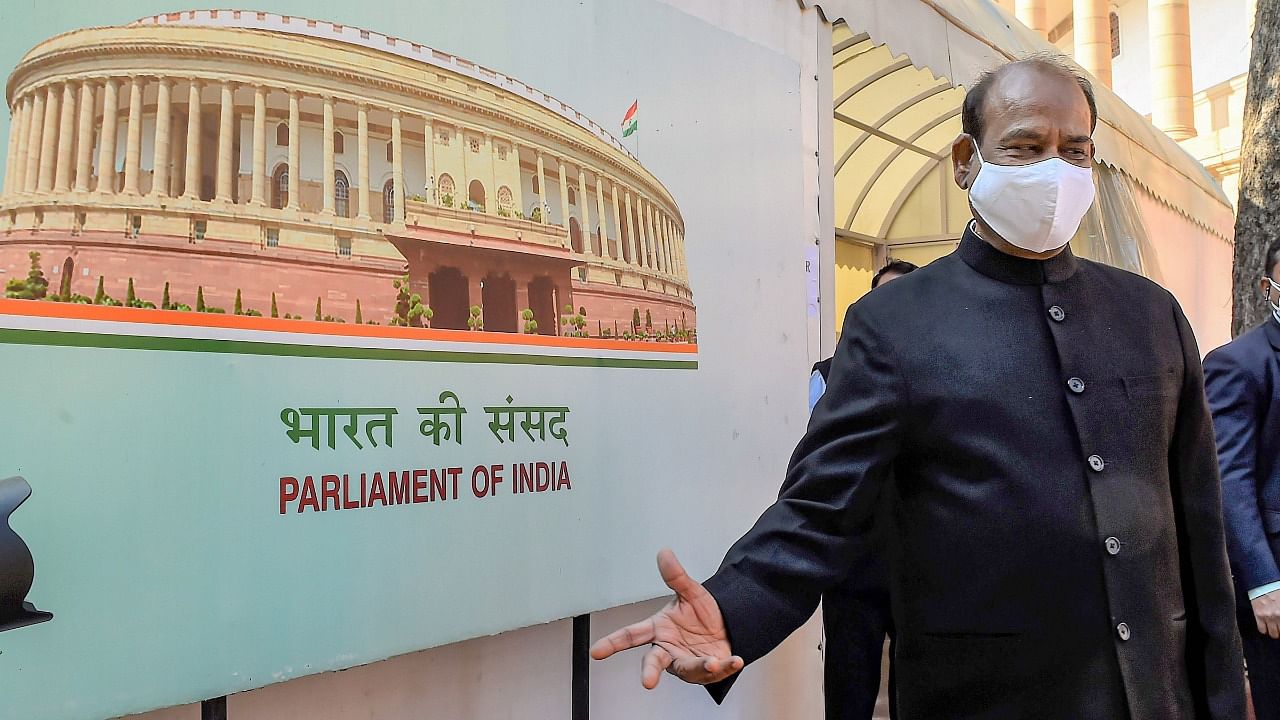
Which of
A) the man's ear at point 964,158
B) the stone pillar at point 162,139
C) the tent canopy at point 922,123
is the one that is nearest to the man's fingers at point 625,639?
the man's ear at point 964,158

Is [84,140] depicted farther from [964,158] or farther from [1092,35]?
[1092,35]

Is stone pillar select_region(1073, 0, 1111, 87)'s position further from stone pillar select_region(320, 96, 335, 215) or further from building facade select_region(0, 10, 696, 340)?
stone pillar select_region(320, 96, 335, 215)

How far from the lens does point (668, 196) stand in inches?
108

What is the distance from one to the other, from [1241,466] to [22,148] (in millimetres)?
3240

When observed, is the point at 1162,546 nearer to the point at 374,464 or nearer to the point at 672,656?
the point at 672,656

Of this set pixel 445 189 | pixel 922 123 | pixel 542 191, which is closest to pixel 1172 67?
pixel 922 123

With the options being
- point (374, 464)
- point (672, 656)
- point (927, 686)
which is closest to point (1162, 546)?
point (927, 686)

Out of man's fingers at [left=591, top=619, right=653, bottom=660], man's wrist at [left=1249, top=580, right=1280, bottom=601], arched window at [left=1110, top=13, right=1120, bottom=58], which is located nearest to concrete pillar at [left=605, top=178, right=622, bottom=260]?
man's fingers at [left=591, top=619, right=653, bottom=660]

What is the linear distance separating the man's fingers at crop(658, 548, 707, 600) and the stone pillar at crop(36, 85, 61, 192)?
1.16m

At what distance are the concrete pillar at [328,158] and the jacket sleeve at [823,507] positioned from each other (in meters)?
1.06

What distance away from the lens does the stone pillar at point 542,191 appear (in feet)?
7.54

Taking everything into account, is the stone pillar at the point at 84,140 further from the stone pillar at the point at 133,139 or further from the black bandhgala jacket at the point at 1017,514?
the black bandhgala jacket at the point at 1017,514

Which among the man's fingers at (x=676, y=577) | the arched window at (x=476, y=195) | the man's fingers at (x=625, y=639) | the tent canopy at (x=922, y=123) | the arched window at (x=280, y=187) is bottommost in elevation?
the man's fingers at (x=625, y=639)

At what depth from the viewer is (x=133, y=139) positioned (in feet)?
5.25
